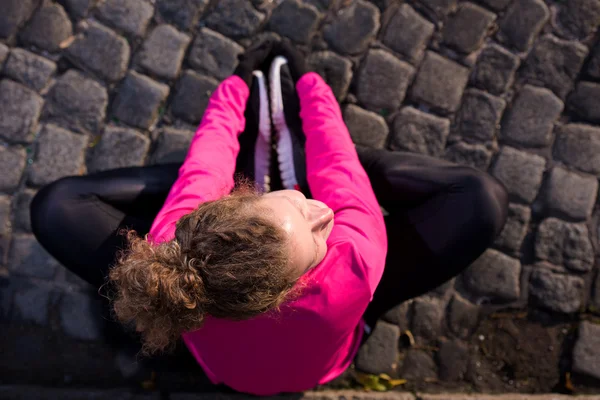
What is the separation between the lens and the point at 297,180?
2445 millimetres

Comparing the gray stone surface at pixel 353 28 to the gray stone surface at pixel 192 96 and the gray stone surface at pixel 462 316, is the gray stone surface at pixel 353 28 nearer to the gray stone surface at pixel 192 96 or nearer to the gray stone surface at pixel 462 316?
the gray stone surface at pixel 192 96

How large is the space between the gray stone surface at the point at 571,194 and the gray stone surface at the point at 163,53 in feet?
8.33

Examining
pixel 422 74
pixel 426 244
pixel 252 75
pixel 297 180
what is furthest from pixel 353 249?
pixel 422 74

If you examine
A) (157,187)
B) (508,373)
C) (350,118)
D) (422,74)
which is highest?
(422,74)

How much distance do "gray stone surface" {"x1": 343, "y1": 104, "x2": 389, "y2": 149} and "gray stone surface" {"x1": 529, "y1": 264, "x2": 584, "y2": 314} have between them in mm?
1316

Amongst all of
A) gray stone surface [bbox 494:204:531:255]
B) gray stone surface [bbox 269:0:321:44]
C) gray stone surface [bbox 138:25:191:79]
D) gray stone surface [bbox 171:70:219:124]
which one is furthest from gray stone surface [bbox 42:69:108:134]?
gray stone surface [bbox 494:204:531:255]

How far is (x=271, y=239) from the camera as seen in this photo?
1349mm

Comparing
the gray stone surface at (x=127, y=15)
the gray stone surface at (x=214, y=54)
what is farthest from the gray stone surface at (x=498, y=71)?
the gray stone surface at (x=127, y=15)

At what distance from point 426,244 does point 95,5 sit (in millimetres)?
2586

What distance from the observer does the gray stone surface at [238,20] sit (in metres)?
2.94

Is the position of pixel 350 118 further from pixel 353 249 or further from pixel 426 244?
pixel 353 249

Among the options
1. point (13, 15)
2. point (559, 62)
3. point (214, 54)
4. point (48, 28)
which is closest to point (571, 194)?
point (559, 62)

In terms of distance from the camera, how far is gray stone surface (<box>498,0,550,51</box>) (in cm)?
292

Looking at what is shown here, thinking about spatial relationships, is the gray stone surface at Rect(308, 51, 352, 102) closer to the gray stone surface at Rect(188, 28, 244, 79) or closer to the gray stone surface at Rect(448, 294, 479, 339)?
the gray stone surface at Rect(188, 28, 244, 79)
